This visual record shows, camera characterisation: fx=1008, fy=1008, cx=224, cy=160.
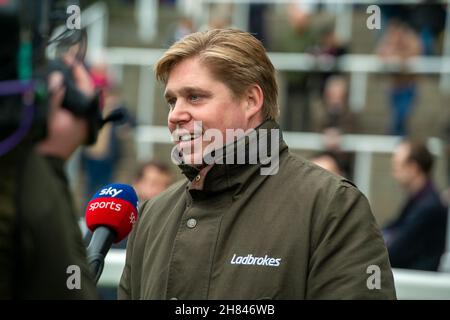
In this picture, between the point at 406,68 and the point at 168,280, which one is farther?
the point at 406,68

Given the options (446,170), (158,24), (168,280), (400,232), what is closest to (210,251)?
(168,280)

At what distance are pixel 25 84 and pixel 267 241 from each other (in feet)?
3.63

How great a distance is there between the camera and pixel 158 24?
13914mm

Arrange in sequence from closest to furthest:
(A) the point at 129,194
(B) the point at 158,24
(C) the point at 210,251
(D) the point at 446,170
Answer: (C) the point at 210,251 < (A) the point at 129,194 < (D) the point at 446,170 < (B) the point at 158,24

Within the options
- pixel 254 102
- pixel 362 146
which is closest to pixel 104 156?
pixel 362 146

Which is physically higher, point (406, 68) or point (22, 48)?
point (22, 48)

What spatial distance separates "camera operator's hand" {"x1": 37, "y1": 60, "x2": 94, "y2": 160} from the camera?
8.39 ft

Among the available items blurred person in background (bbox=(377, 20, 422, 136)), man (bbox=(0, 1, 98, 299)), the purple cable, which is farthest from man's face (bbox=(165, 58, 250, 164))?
blurred person in background (bbox=(377, 20, 422, 136))

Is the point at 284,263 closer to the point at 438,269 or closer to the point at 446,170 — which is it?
the point at 438,269

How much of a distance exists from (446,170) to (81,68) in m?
7.75

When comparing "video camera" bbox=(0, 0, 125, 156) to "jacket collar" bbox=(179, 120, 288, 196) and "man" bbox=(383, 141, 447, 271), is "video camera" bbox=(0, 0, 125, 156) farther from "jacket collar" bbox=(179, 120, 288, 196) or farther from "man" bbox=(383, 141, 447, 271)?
"man" bbox=(383, 141, 447, 271)

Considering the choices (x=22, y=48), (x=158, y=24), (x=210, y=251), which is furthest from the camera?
(x=158, y=24)

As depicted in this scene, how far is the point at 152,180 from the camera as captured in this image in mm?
7781
